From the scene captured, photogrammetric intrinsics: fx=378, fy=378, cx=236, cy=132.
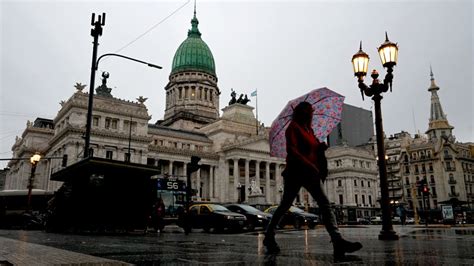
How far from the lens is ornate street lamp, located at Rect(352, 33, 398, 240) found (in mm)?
11218

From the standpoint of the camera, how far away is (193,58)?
9425 centimetres

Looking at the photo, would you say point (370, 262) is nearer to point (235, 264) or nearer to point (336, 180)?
point (235, 264)

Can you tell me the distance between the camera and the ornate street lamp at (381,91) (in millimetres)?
11218

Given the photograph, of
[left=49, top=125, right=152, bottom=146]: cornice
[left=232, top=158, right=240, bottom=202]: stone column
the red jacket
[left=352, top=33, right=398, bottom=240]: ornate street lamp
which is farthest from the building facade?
the red jacket

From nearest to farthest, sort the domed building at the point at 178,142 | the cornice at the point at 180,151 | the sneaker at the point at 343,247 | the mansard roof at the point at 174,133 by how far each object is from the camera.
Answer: the sneaker at the point at 343,247 → the domed building at the point at 178,142 → the cornice at the point at 180,151 → the mansard roof at the point at 174,133

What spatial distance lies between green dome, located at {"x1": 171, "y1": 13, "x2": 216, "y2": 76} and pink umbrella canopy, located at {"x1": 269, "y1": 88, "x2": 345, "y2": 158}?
8597 cm

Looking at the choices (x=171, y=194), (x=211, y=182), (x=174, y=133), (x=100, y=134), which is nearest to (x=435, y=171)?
(x=211, y=182)

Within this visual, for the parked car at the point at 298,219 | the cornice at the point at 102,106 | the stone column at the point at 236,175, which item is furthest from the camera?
the stone column at the point at 236,175

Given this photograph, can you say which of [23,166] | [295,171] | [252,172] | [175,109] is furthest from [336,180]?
[295,171]

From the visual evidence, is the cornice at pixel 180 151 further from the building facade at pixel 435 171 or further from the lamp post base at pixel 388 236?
the lamp post base at pixel 388 236

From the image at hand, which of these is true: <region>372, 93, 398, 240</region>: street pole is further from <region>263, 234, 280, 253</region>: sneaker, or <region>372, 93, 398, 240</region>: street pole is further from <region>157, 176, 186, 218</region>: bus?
<region>157, 176, 186, 218</region>: bus

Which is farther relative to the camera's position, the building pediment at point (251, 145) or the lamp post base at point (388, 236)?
the building pediment at point (251, 145)

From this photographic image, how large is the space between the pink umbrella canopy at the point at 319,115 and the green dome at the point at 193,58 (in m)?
86.0

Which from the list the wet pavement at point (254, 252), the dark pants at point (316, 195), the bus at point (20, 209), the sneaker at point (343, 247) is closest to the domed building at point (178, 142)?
the bus at point (20, 209)
